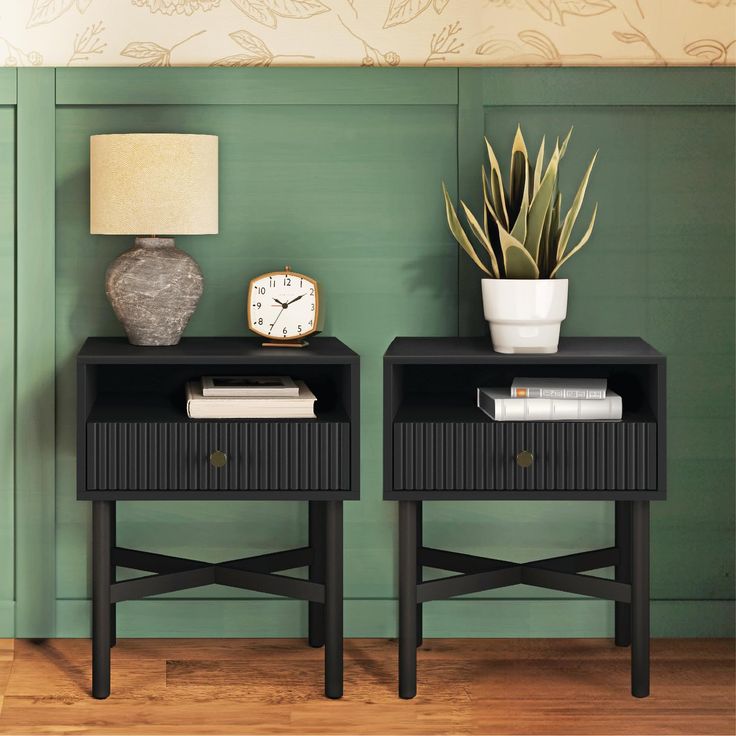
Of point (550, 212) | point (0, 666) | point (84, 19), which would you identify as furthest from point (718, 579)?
point (84, 19)

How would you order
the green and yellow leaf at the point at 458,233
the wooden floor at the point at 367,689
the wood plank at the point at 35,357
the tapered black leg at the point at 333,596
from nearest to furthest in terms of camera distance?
the wooden floor at the point at 367,689 → the tapered black leg at the point at 333,596 → the green and yellow leaf at the point at 458,233 → the wood plank at the point at 35,357

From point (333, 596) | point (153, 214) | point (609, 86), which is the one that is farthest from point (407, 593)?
point (609, 86)

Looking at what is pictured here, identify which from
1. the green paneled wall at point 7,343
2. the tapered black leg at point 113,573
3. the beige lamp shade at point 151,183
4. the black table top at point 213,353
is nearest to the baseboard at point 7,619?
the green paneled wall at point 7,343

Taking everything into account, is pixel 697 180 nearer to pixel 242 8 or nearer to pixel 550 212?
pixel 550 212

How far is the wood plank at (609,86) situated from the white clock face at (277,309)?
0.70 meters

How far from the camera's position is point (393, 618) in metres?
2.94

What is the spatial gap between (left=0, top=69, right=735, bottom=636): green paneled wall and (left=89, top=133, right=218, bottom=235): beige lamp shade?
0.25 metres

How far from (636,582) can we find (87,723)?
126cm

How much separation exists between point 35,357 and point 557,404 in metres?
1.33

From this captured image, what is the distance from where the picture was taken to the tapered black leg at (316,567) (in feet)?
9.25

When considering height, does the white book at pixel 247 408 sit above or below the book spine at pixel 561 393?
below

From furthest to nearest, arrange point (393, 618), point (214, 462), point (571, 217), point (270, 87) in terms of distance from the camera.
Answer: point (393, 618) → point (270, 87) → point (571, 217) → point (214, 462)

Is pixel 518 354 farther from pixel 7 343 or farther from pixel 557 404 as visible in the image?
pixel 7 343

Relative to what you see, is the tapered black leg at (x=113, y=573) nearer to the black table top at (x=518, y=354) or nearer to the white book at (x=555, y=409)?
the black table top at (x=518, y=354)
